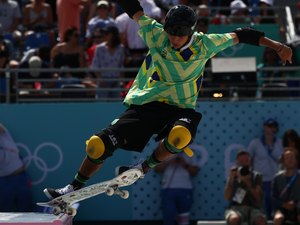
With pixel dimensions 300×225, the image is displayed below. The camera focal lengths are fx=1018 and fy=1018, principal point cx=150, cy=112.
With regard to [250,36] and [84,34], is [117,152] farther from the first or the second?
[250,36]

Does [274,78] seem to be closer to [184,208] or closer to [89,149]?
[184,208]

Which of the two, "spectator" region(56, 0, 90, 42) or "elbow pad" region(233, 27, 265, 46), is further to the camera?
"spectator" region(56, 0, 90, 42)

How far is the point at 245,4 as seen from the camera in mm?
18656

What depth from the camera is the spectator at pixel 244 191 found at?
49.8ft

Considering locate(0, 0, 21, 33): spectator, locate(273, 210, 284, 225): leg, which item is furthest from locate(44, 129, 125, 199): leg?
locate(0, 0, 21, 33): spectator

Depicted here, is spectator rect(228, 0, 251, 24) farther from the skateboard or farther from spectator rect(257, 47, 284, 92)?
the skateboard

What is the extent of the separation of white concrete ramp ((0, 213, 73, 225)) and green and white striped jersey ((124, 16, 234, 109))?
155cm

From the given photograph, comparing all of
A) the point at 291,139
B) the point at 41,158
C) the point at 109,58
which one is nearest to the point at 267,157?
the point at 291,139

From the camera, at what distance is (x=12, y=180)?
16016 millimetres

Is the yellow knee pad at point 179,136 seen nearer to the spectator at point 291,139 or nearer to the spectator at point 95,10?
the spectator at point 291,139

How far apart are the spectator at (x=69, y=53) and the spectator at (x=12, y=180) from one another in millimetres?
1501

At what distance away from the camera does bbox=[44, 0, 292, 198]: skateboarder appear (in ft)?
34.6

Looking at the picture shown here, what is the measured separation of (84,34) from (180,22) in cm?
828

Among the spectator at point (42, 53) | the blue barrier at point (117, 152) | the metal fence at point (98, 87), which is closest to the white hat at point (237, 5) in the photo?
the metal fence at point (98, 87)
